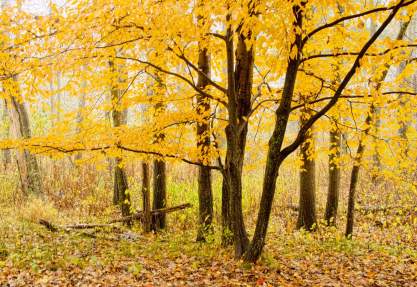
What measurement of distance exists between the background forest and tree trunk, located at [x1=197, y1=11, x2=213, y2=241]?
3 cm

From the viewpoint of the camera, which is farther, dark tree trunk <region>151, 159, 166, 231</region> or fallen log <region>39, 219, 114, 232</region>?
dark tree trunk <region>151, 159, 166, 231</region>

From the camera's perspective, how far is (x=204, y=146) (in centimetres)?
757

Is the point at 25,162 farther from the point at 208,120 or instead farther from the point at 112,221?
the point at 208,120

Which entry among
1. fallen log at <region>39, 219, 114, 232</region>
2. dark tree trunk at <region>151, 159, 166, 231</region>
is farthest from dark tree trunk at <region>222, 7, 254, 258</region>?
fallen log at <region>39, 219, 114, 232</region>

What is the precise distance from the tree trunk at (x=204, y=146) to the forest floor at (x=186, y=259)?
530 millimetres

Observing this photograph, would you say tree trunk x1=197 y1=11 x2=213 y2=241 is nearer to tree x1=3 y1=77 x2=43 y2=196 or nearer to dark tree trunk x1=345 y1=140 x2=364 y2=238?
dark tree trunk x1=345 y1=140 x2=364 y2=238

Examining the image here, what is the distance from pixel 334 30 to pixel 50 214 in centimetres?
854


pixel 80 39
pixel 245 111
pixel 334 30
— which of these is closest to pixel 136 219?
pixel 245 111

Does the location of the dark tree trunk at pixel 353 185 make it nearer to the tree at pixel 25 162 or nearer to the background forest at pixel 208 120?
the background forest at pixel 208 120

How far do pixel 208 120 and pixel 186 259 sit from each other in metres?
2.71

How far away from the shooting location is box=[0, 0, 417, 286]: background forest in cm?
544

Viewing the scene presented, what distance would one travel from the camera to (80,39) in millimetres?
5453

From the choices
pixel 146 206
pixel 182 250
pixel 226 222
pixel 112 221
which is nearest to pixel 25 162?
pixel 112 221

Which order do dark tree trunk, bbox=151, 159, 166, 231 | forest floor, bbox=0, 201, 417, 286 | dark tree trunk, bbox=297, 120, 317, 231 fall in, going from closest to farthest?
forest floor, bbox=0, 201, 417, 286 → dark tree trunk, bbox=297, 120, 317, 231 → dark tree trunk, bbox=151, 159, 166, 231
